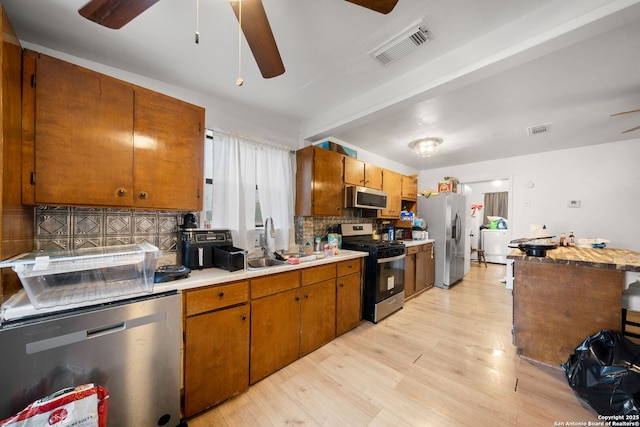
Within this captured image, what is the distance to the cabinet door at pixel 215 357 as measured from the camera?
138 cm

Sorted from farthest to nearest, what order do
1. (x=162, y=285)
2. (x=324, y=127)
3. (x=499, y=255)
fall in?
(x=499, y=255)
(x=324, y=127)
(x=162, y=285)

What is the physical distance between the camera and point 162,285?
1318mm

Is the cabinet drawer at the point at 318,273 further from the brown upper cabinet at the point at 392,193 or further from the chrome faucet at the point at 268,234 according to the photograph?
the brown upper cabinet at the point at 392,193

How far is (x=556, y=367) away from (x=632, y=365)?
726 mm

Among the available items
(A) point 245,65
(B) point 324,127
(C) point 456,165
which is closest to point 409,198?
(C) point 456,165

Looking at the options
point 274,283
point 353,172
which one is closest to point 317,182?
point 353,172

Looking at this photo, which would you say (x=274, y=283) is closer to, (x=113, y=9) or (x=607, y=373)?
(x=113, y=9)

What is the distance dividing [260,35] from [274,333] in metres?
2.00

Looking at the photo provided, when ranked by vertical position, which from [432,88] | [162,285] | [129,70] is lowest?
[162,285]

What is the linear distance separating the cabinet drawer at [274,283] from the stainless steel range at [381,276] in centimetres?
112

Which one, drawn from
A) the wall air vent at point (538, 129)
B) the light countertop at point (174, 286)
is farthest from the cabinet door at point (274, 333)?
the wall air vent at point (538, 129)

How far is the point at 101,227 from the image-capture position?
1591 mm

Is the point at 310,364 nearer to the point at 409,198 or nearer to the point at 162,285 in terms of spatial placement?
the point at 162,285

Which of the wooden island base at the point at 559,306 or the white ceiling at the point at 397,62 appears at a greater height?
the white ceiling at the point at 397,62
